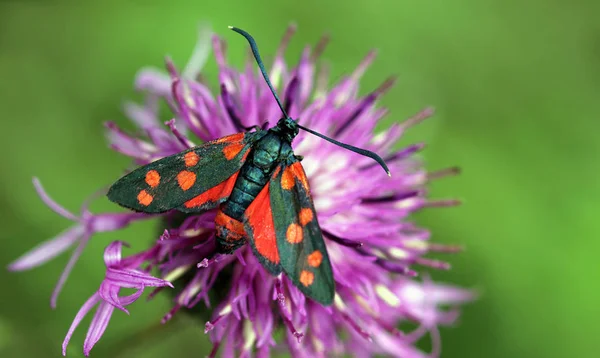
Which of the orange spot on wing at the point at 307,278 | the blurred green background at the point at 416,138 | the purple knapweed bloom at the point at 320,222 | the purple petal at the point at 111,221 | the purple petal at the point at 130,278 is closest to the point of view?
the orange spot on wing at the point at 307,278

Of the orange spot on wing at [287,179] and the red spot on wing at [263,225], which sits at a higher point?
the orange spot on wing at [287,179]

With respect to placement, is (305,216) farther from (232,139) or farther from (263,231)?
(232,139)

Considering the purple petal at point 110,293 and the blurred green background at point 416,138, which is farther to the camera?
the blurred green background at point 416,138

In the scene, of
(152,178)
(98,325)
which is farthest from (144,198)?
(98,325)

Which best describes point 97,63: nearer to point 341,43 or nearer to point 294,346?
point 341,43

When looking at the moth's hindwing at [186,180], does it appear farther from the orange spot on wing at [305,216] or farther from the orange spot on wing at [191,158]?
the orange spot on wing at [305,216]

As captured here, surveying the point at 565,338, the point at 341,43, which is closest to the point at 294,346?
the point at 565,338

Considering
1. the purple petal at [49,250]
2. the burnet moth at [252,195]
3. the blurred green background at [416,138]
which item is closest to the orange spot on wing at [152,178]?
the burnet moth at [252,195]
